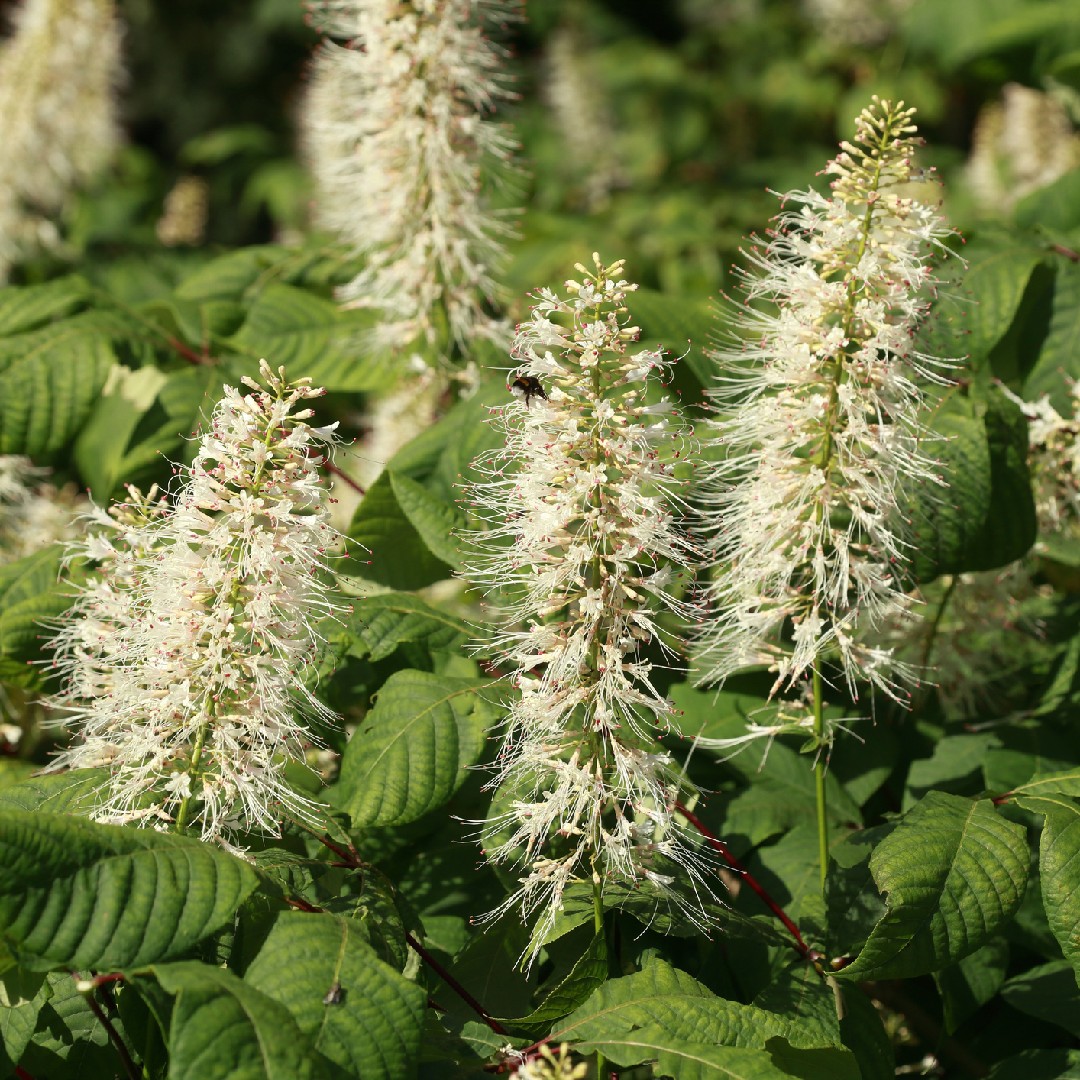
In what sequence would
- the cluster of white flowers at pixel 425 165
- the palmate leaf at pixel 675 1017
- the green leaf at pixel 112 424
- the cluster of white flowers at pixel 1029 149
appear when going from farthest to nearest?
the cluster of white flowers at pixel 1029 149, the cluster of white flowers at pixel 425 165, the green leaf at pixel 112 424, the palmate leaf at pixel 675 1017

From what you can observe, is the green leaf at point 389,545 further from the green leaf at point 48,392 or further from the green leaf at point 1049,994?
the green leaf at point 1049,994

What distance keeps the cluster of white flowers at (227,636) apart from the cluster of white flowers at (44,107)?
3856 millimetres

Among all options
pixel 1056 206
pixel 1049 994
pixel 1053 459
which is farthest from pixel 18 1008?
pixel 1056 206

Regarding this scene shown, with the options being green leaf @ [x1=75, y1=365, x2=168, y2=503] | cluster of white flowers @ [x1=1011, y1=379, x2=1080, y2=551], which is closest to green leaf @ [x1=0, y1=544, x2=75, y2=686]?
green leaf @ [x1=75, y1=365, x2=168, y2=503]

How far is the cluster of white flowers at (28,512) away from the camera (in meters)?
3.49

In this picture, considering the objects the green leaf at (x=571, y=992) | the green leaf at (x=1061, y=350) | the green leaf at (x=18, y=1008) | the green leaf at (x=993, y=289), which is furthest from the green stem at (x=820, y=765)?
the green leaf at (x=18, y=1008)

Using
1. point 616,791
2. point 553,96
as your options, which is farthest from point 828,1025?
point 553,96

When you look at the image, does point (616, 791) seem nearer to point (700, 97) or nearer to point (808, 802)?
point (808, 802)

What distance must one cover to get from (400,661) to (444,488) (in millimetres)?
556

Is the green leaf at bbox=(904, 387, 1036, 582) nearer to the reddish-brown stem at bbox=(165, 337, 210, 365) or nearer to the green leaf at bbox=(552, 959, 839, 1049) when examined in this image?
the green leaf at bbox=(552, 959, 839, 1049)

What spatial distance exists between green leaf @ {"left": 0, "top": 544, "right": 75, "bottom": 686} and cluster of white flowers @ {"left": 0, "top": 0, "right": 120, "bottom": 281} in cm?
298

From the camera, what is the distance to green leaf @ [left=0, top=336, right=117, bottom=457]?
9.95 ft

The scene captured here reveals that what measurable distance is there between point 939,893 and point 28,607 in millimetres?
1936

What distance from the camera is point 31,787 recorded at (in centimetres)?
223
